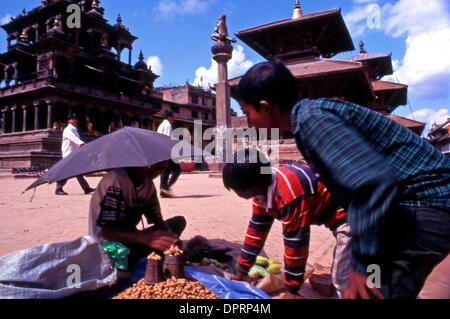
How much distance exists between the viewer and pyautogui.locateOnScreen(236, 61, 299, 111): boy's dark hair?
1.58 m

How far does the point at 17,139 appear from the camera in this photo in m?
27.1

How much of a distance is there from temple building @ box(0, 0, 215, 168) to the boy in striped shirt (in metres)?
23.5

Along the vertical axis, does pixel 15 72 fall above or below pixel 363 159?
above

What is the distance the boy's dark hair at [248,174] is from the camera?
2314 millimetres

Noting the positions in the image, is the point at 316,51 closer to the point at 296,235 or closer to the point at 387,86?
the point at 387,86

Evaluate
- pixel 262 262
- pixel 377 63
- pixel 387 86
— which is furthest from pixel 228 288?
pixel 377 63

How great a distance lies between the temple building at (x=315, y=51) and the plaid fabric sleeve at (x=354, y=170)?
55.6 feet

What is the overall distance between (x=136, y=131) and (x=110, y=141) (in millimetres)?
308

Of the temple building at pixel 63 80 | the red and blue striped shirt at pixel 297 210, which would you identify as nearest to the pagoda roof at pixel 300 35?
the temple building at pixel 63 80

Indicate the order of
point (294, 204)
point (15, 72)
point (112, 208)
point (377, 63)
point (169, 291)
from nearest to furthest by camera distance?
point (294, 204) → point (169, 291) → point (112, 208) → point (377, 63) → point (15, 72)

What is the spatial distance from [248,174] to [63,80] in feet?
100

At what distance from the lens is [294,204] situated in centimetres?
215
